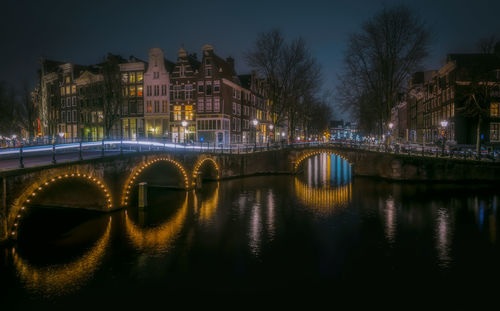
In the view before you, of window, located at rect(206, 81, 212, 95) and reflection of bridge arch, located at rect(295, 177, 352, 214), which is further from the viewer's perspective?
window, located at rect(206, 81, 212, 95)

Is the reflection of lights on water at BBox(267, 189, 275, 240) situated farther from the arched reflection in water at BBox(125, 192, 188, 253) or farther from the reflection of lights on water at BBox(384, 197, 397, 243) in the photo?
the reflection of lights on water at BBox(384, 197, 397, 243)

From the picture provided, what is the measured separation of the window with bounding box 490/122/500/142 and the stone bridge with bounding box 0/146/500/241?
1633 centimetres

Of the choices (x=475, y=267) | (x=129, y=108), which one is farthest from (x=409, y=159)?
(x=129, y=108)

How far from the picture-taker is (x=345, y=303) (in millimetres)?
12211

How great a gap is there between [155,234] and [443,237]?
16510 mm

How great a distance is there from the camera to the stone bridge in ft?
54.0

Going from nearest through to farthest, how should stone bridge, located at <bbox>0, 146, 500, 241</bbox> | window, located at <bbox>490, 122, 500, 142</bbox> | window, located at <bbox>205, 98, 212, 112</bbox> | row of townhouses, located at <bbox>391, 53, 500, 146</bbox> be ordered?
1. stone bridge, located at <bbox>0, 146, 500, 241</bbox>
2. row of townhouses, located at <bbox>391, 53, 500, 146</bbox>
3. window, located at <bbox>490, 122, 500, 142</bbox>
4. window, located at <bbox>205, 98, 212, 112</bbox>

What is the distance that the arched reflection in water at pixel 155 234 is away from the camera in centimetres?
1780

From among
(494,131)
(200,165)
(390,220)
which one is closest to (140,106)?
(200,165)

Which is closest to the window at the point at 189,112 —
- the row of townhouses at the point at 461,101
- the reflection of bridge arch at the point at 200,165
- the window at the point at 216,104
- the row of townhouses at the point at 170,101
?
the row of townhouses at the point at 170,101

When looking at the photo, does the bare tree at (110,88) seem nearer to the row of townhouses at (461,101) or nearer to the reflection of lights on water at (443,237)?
the reflection of lights on water at (443,237)

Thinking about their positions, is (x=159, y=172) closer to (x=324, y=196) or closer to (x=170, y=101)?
(x=324, y=196)

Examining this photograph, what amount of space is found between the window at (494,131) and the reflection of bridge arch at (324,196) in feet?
86.6

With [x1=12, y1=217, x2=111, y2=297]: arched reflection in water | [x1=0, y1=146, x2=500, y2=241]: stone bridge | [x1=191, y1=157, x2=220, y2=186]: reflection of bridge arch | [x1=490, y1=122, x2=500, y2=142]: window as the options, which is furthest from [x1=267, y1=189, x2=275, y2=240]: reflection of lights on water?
[x1=490, y1=122, x2=500, y2=142]: window
